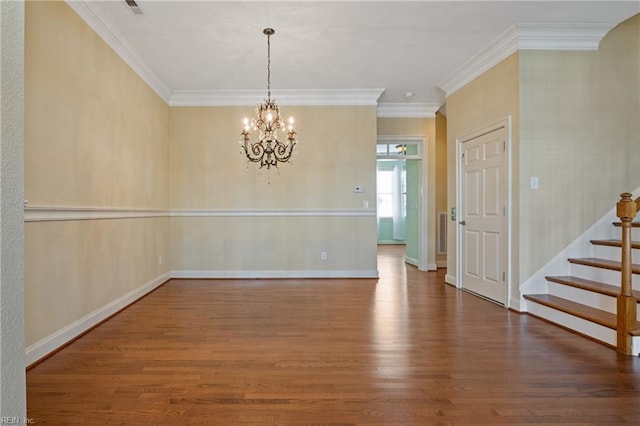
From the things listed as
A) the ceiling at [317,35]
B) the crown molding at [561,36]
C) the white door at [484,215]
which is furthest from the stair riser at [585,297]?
the ceiling at [317,35]

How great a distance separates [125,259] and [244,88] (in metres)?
2.95

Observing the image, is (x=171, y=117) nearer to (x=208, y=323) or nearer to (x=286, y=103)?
(x=286, y=103)

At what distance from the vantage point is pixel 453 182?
16.2 ft

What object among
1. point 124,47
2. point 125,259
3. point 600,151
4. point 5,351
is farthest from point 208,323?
point 600,151

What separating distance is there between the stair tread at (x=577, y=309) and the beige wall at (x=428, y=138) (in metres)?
2.90

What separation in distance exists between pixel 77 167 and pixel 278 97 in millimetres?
3194

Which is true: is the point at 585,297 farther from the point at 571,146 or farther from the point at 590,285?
the point at 571,146

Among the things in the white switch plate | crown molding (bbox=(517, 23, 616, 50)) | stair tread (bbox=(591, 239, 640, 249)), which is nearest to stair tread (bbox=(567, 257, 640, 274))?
stair tread (bbox=(591, 239, 640, 249))

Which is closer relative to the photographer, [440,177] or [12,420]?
[12,420]

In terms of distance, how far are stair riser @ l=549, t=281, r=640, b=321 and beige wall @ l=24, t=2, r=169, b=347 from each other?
4.44 m

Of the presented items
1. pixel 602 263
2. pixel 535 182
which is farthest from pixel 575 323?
pixel 535 182

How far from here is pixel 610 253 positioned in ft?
11.1

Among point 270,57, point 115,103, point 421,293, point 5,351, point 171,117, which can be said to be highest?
point 270,57

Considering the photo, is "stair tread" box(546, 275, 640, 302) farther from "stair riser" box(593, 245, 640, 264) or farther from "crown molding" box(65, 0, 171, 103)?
"crown molding" box(65, 0, 171, 103)
